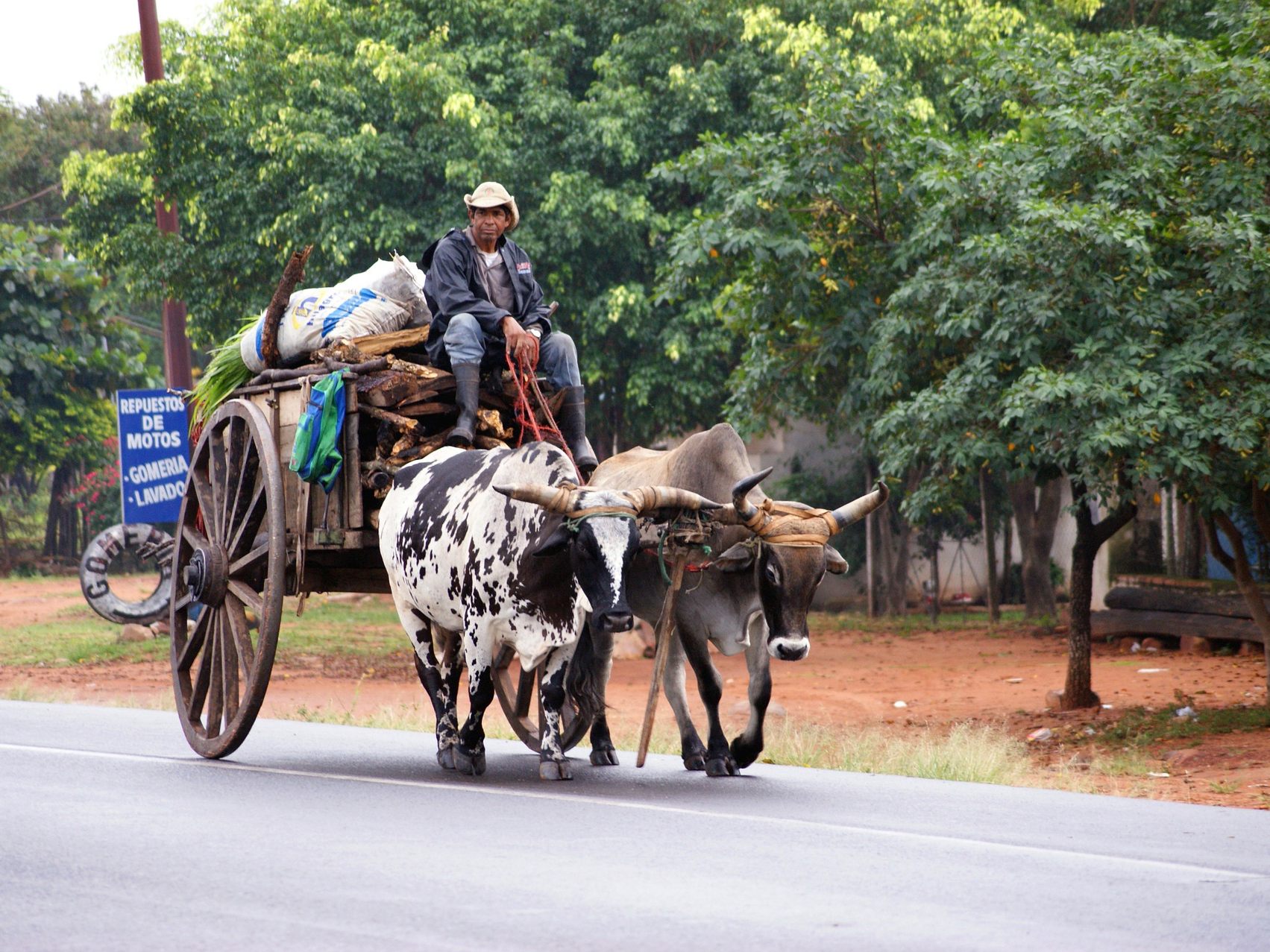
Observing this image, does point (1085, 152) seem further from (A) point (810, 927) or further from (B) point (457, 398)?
(A) point (810, 927)

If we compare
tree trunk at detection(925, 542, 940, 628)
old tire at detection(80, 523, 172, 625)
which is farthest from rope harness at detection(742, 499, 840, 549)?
tree trunk at detection(925, 542, 940, 628)

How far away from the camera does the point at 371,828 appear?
22.4 ft

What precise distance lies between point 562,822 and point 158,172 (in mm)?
16221

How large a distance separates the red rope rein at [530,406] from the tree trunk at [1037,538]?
58.6 ft

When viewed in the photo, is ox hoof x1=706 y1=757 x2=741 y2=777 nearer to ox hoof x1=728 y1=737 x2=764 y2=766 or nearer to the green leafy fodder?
ox hoof x1=728 y1=737 x2=764 y2=766

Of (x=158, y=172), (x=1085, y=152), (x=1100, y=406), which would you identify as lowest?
(x=1100, y=406)

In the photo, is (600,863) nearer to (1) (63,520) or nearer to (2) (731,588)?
(2) (731,588)

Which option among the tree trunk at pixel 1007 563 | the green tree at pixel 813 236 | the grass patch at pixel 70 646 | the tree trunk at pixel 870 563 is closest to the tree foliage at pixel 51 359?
the grass patch at pixel 70 646

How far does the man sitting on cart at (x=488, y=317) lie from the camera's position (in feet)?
29.8

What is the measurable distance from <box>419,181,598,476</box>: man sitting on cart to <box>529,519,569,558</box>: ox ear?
1.59 meters

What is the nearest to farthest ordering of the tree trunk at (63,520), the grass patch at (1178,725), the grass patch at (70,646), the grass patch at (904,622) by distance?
the grass patch at (1178,725) → the grass patch at (70,646) → the grass patch at (904,622) → the tree trunk at (63,520)

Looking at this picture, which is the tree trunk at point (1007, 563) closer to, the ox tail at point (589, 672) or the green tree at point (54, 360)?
the green tree at point (54, 360)

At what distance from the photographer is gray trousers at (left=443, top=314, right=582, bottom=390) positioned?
9.05 meters

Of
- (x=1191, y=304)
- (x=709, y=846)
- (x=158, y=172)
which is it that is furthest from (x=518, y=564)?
(x=158, y=172)
